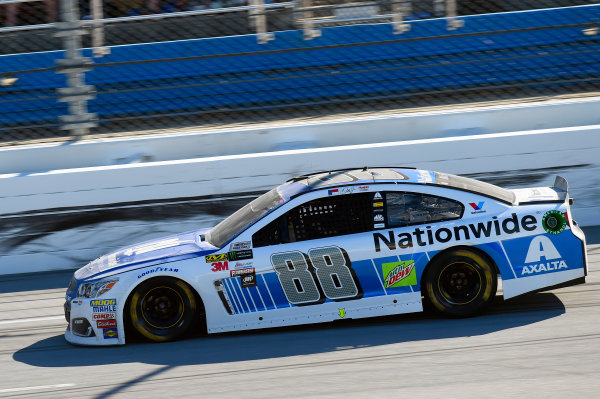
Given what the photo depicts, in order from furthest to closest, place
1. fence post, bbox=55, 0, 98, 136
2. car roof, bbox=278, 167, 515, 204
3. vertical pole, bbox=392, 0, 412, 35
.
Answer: vertical pole, bbox=392, 0, 412, 35, fence post, bbox=55, 0, 98, 136, car roof, bbox=278, 167, 515, 204

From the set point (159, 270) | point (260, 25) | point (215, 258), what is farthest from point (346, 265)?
point (260, 25)

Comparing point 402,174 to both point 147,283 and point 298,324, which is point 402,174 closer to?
point 298,324

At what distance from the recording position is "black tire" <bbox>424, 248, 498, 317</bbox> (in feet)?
20.5

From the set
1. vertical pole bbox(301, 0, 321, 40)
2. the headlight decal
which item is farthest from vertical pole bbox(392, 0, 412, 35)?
the headlight decal

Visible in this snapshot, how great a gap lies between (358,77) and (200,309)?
17.6 feet

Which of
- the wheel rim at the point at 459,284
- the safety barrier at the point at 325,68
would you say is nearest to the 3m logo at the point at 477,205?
the wheel rim at the point at 459,284

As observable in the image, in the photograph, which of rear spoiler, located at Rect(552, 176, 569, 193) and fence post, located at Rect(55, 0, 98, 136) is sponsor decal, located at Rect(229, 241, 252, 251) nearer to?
rear spoiler, located at Rect(552, 176, 569, 193)

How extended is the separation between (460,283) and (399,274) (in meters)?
0.51

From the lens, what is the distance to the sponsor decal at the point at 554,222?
20.8ft

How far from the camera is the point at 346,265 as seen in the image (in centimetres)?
619

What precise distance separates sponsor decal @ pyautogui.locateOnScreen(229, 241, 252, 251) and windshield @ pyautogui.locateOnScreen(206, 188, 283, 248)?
0.36ft

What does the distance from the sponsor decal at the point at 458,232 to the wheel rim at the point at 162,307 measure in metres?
1.65

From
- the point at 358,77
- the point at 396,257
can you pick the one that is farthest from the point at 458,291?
the point at 358,77

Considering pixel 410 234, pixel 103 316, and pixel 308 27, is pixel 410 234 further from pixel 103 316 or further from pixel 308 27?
pixel 308 27
